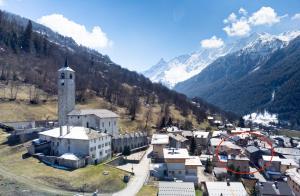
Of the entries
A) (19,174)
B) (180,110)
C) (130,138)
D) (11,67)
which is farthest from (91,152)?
(180,110)

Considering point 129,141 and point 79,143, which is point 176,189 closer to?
point 79,143

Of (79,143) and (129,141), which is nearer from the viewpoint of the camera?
(79,143)

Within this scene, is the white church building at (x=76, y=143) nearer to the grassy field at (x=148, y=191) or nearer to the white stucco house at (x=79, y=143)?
the white stucco house at (x=79, y=143)

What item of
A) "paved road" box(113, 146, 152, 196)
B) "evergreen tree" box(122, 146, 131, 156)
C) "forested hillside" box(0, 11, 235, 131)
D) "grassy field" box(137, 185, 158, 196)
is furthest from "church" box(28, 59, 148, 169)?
"forested hillside" box(0, 11, 235, 131)

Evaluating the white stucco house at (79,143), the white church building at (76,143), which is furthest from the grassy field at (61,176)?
the white stucco house at (79,143)

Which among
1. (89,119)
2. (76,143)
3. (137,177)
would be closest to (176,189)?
(137,177)

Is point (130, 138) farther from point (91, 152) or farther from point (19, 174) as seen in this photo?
point (19, 174)

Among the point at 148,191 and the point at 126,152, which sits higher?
the point at 126,152

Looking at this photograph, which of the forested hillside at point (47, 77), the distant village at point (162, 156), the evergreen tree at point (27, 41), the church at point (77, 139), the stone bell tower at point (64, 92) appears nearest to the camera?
→ the distant village at point (162, 156)
